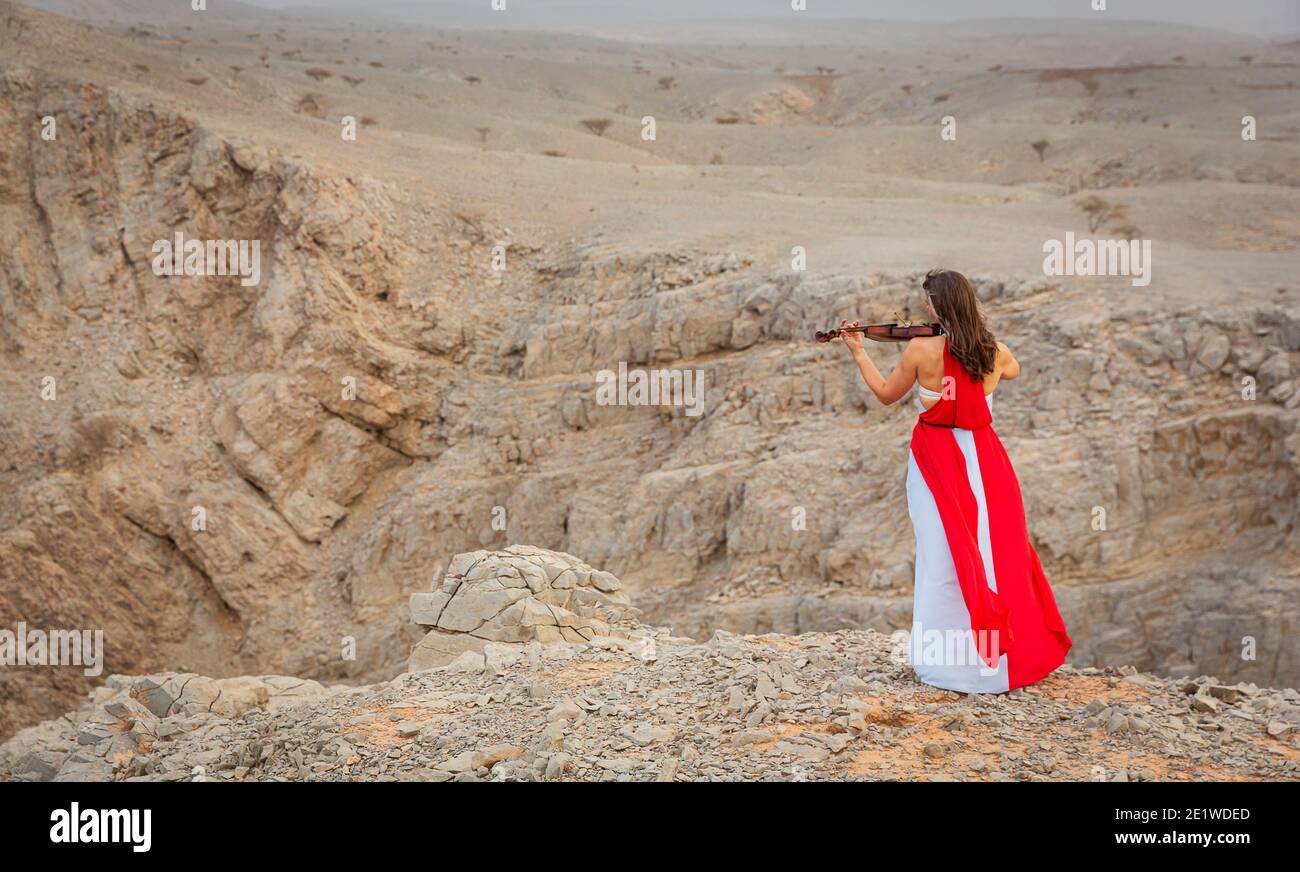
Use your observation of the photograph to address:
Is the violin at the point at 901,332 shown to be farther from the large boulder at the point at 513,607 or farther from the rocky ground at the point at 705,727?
the large boulder at the point at 513,607

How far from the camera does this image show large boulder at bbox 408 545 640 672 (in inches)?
372

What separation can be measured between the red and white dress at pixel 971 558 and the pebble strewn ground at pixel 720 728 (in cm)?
19

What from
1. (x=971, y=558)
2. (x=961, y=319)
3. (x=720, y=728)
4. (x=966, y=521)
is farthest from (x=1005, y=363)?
(x=720, y=728)

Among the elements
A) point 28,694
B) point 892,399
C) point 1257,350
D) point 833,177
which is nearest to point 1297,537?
point 1257,350

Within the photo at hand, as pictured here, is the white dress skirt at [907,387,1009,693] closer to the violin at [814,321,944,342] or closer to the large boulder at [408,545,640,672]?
the violin at [814,321,944,342]

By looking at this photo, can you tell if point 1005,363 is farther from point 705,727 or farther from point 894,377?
point 705,727

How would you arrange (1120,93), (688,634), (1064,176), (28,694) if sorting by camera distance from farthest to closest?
1. (1120,93)
2. (1064,176)
3. (28,694)
4. (688,634)

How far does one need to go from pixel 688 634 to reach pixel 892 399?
9303 mm

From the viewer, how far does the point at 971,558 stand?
20.6 feet

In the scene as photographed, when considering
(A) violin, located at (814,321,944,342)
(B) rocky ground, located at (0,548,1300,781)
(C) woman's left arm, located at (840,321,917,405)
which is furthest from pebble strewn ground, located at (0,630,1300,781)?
(A) violin, located at (814,321,944,342)

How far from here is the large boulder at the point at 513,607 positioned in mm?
9461

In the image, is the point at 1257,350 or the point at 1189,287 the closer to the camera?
the point at 1257,350

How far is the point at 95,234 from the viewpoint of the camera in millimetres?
21125
